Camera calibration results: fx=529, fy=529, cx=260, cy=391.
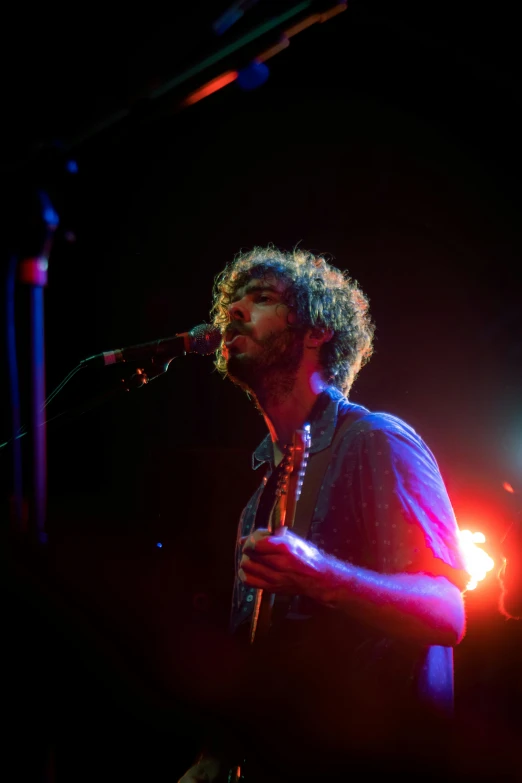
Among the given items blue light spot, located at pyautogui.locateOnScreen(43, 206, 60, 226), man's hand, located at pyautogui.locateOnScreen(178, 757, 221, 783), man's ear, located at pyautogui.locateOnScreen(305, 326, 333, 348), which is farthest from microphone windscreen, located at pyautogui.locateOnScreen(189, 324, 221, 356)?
man's hand, located at pyautogui.locateOnScreen(178, 757, 221, 783)

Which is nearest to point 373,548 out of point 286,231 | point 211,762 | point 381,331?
point 211,762

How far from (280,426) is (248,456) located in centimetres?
128

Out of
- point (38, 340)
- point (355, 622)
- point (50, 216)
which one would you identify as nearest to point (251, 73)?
point (50, 216)

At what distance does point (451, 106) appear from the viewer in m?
3.27

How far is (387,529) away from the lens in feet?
5.16

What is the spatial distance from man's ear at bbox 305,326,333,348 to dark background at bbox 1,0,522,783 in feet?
3.84

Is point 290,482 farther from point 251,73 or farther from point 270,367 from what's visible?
point 251,73

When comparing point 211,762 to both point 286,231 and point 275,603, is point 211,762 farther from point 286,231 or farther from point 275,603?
point 286,231

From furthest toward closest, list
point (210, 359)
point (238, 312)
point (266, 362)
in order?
point (210, 359) → point (238, 312) → point (266, 362)

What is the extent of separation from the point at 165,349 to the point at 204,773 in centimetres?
153

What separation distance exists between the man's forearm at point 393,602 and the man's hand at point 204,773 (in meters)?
0.93

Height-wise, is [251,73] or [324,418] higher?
[251,73]

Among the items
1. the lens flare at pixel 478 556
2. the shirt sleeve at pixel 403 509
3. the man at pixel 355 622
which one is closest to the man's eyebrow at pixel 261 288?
the man at pixel 355 622

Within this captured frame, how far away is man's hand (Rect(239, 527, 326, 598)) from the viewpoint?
1.32m
